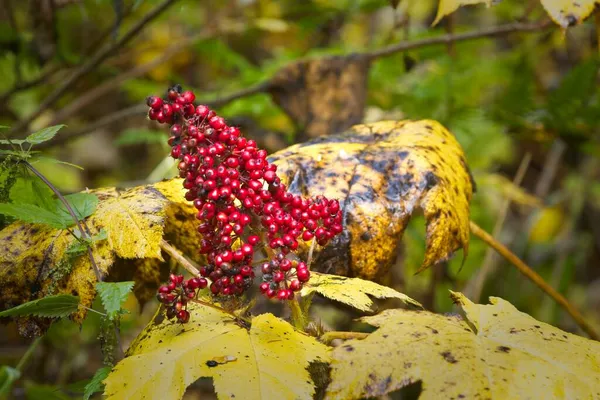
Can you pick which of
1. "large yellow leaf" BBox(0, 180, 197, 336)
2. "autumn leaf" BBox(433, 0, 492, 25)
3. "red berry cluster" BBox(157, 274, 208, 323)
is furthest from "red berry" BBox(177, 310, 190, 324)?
"autumn leaf" BBox(433, 0, 492, 25)

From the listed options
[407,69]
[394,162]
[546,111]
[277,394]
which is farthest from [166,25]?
[277,394]

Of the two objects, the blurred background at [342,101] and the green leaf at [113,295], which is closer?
the green leaf at [113,295]

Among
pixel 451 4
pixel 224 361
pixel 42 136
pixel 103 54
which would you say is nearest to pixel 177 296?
pixel 224 361

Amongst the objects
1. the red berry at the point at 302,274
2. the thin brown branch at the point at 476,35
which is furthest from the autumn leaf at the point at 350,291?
the thin brown branch at the point at 476,35

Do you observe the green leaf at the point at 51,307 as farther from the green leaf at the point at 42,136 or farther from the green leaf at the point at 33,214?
the green leaf at the point at 42,136

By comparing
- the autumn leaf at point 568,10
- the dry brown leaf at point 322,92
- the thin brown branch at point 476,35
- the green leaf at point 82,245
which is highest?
the autumn leaf at point 568,10

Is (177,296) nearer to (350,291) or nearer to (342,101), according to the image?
(350,291)

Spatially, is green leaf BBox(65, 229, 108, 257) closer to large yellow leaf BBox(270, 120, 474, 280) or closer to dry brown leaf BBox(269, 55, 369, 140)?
large yellow leaf BBox(270, 120, 474, 280)
